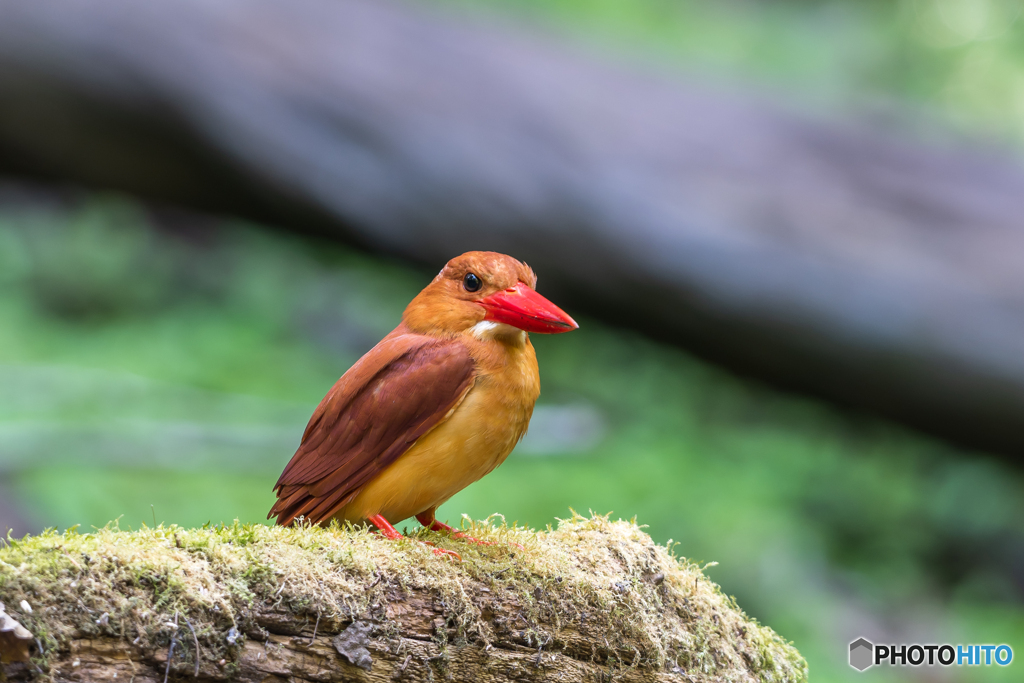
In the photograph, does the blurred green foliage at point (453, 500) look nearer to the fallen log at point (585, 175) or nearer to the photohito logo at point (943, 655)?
the photohito logo at point (943, 655)

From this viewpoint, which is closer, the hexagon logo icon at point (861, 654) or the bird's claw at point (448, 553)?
the bird's claw at point (448, 553)

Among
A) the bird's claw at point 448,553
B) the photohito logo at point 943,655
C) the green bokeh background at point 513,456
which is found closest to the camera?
the bird's claw at point 448,553

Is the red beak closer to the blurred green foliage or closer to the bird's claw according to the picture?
the bird's claw

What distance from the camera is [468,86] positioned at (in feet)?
18.3

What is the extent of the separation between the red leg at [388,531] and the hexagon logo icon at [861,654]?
2.45 m

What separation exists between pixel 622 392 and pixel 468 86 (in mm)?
2210

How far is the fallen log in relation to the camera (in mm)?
5000

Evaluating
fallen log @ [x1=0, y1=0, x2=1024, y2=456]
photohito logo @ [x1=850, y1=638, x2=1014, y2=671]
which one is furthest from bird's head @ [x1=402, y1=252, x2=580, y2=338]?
fallen log @ [x1=0, y1=0, x2=1024, y2=456]

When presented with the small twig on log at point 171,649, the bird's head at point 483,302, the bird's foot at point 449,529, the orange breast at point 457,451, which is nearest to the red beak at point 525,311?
the bird's head at point 483,302

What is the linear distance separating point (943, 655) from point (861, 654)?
0.60m

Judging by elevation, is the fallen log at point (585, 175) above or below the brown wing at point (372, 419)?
above

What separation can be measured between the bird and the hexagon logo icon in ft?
7.73

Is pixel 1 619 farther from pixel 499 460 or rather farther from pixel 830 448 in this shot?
pixel 830 448

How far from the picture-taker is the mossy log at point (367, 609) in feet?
5.34
